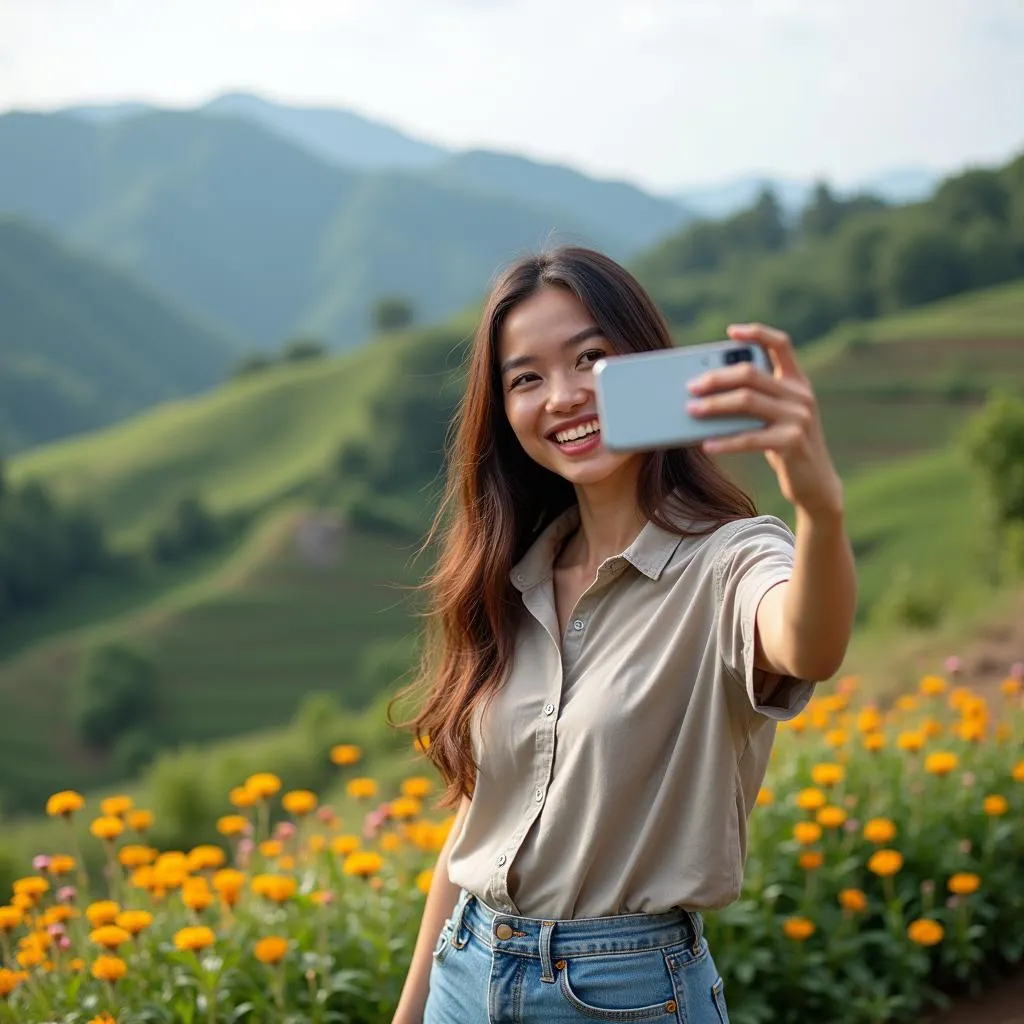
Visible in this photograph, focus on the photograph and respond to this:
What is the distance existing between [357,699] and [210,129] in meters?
147

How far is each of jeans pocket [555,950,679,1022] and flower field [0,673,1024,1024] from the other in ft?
3.13

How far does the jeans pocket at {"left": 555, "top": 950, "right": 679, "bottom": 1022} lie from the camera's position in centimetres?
165

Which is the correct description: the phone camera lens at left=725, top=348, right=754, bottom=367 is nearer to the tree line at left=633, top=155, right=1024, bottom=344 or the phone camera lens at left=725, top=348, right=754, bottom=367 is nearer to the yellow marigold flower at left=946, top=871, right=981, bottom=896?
the yellow marigold flower at left=946, top=871, right=981, bottom=896

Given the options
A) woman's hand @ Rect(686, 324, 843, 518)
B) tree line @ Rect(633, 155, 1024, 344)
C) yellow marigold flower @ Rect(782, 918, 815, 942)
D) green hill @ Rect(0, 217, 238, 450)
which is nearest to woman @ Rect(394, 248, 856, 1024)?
woman's hand @ Rect(686, 324, 843, 518)

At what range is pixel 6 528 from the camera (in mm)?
56844

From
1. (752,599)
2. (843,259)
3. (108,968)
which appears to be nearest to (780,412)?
(752,599)

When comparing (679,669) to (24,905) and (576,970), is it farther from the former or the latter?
(24,905)

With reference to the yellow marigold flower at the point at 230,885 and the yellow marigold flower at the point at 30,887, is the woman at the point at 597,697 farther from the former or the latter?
the yellow marigold flower at the point at 30,887

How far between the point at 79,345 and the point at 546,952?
10488 cm

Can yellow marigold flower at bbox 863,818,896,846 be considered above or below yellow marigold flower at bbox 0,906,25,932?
below

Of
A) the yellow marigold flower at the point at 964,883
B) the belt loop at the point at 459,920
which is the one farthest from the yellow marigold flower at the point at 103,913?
the yellow marigold flower at the point at 964,883

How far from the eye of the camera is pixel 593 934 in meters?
1.67

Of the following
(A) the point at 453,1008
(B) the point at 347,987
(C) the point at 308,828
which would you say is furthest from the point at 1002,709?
(A) the point at 453,1008

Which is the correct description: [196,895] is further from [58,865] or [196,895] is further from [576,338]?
[576,338]
